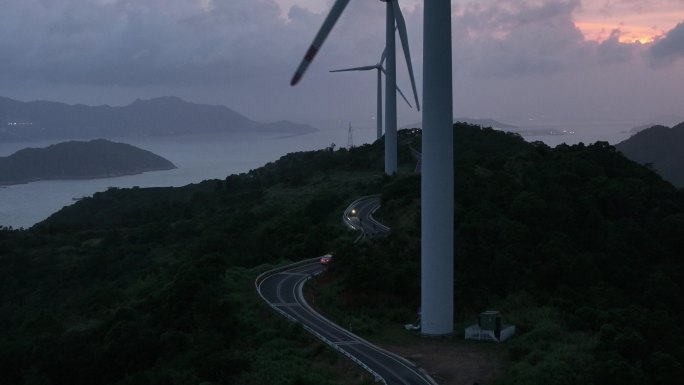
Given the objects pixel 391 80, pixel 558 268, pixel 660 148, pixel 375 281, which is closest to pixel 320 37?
pixel 375 281

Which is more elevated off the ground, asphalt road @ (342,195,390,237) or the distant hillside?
the distant hillside

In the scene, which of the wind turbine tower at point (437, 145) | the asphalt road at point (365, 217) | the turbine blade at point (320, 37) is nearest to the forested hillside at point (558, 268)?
the asphalt road at point (365, 217)

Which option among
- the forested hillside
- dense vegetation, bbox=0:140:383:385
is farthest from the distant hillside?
the forested hillside

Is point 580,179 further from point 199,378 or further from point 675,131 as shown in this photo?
point 675,131

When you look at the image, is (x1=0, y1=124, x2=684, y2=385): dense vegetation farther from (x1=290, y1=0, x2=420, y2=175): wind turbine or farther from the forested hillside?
Result: (x1=290, y1=0, x2=420, y2=175): wind turbine

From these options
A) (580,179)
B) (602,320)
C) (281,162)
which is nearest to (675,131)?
(281,162)

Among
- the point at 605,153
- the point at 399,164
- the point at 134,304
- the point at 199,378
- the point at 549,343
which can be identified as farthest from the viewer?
the point at 399,164
